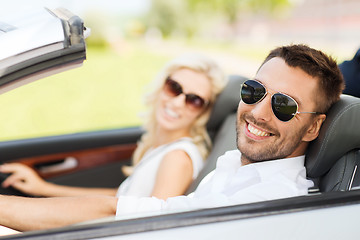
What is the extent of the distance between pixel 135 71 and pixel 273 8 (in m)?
14.6

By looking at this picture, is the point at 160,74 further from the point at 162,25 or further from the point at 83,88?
the point at 162,25

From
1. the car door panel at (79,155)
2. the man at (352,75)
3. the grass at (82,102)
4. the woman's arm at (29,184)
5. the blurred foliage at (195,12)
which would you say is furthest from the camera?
the blurred foliage at (195,12)

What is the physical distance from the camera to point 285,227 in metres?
1.29

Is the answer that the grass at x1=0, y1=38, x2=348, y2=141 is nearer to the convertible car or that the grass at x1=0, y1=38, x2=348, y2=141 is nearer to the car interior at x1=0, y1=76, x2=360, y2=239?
the car interior at x1=0, y1=76, x2=360, y2=239

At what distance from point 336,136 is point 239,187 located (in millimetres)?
459

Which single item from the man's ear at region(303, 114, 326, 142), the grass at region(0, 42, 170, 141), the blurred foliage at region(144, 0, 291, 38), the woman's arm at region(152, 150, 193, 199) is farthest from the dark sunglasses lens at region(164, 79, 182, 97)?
the blurred foliage at region(144, 0, 291, 38)

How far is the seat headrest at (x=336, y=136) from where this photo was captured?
155 cm

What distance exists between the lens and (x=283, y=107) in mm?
1564

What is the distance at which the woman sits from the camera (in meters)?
2.13

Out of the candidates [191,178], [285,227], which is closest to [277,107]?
[285,227]

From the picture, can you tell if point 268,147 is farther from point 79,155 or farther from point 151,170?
point 79,155

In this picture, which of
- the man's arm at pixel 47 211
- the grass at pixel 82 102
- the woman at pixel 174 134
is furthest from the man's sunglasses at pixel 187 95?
the grass at pixel 82 102

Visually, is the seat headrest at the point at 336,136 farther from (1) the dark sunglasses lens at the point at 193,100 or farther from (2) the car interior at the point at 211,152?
(1) the dark sunglasses lens at the point at 193,100

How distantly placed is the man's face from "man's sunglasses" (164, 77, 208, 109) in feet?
2.17
